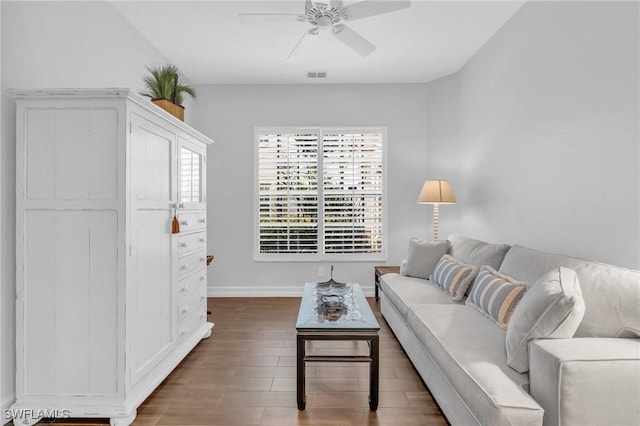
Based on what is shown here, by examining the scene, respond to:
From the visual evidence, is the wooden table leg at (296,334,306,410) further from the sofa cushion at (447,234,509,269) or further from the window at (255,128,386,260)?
the window at (255,128,386,260)

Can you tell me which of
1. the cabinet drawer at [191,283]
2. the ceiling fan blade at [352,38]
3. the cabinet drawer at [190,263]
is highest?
the ceiling fan blade at [352,38]

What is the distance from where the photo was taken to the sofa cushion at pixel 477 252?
9.93 ft

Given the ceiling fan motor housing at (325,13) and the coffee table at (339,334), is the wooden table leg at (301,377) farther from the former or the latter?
the ceiling fan motor housing at (325,13)

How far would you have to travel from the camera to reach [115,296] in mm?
2096

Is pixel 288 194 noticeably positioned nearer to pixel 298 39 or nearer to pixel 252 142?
pixel 252 142

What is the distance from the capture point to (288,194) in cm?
502

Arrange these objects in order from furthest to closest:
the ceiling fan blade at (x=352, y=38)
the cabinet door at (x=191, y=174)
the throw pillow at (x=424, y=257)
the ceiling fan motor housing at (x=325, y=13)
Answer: the throw pillow at (x=424, y=257) → the cabinet door at (x=191, y=174) → the ceiling fan blade at (x=352, y=38) → the ceiling fan motor housing at (x=325, y=13)

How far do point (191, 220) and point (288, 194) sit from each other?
207 centimetres

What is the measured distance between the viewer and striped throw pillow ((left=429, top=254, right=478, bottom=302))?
2982 millimetres

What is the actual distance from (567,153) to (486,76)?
159 centimetres

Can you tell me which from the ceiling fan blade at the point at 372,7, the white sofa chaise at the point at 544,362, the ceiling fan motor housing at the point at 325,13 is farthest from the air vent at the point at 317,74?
the white sofa chaise at the point at 544,362

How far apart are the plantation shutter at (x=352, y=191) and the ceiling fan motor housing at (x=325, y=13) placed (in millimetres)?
2339

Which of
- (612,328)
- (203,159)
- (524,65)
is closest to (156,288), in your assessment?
(203,159)

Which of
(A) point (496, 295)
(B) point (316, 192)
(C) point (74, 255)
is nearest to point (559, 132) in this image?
(A) point (496, 295)
